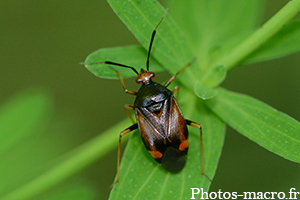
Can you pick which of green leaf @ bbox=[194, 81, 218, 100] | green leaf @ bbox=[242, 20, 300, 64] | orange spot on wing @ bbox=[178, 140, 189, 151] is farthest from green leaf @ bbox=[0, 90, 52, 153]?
green leaf @ bbox=[242, 20, 300, 64]

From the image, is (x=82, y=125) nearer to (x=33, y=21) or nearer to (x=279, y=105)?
(x=33, y=21)

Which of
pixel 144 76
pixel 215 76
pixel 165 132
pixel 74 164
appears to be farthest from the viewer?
pixel 144 76

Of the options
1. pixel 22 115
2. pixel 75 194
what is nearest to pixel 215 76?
pixel 75 194

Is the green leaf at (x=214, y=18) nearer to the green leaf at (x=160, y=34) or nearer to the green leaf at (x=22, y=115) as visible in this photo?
the green leaf at (x=160, y=34)

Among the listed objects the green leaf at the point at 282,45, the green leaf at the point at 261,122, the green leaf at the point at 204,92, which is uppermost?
the green leaf at the point at 204,92

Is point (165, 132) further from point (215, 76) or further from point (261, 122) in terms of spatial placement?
point (261, 122)

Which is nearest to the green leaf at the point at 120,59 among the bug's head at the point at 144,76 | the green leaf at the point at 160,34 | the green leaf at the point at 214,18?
the bug's head at the point at 144,76
